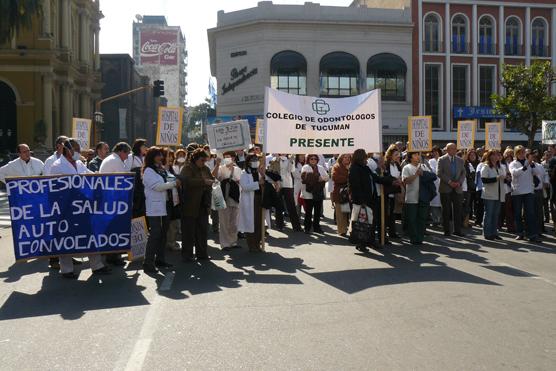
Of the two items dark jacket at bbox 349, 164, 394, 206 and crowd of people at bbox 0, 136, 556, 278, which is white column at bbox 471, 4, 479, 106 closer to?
crowd of people at bbox 0, 136, 556, 278

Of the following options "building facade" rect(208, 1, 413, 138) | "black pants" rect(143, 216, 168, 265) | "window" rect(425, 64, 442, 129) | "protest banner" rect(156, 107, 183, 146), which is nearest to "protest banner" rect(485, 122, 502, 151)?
"protest banner" rect(156, 107, 183, 146)

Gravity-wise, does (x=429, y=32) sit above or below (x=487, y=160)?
above

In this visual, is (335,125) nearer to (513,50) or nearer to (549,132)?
(549,132)

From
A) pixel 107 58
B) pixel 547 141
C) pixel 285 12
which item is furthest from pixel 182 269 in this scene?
pixel 107 58

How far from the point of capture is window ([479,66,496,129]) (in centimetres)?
5219

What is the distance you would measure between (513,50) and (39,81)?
1499 inches

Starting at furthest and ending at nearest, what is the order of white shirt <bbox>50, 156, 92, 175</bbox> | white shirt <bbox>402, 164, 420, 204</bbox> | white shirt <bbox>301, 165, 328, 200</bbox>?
white shirt <bbox>301, 165, 328, 200</bbox> → white shirt <bbox>402, 164, 420, 204</bbox> → white shirt <bbox>50, 156, 92, 175</bbox>

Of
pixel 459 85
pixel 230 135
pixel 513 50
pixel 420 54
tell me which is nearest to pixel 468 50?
pixel 459 85

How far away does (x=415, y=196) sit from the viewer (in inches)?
472

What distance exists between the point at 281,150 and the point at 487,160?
4608mm

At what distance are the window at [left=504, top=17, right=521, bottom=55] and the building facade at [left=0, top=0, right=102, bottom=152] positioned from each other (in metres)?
35.9

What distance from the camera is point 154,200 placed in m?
9.38

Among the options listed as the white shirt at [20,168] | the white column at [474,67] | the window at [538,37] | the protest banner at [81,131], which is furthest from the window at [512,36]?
the white shirt at [20,168]

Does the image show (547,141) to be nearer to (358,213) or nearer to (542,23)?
(358,213)
